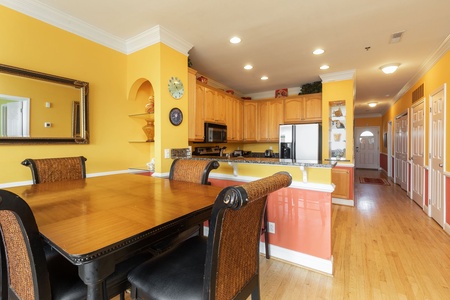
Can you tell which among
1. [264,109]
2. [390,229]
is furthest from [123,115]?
[390,229]

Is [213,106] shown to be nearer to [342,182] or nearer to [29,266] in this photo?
[342,182]

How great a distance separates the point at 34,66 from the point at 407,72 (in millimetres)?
5761

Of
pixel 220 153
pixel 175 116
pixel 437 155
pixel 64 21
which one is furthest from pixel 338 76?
pixel 64 21

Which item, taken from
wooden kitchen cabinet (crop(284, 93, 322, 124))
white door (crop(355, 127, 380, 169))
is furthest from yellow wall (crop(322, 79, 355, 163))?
white door (crop(355, 127, 380, 169))

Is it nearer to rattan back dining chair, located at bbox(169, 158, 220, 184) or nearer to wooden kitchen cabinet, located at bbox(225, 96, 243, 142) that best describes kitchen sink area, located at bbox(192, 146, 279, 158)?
wooden kitchen cabinet, located at bbox(225, 96, 243, 142)

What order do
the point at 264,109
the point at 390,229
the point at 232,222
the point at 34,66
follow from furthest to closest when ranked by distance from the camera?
1. the point at 264,109
2. the point at 390,229
3. the point at 34,66
4. the point at 232,222

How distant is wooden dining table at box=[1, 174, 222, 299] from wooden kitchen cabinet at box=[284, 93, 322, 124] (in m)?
3.73

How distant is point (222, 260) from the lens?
840 millimetres

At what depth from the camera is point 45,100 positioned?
2.24 metres

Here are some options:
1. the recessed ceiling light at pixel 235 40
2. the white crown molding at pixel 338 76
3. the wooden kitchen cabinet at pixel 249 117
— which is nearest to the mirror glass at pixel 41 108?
the recessed ceiling light at pixel 235 40

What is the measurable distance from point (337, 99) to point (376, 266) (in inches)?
120

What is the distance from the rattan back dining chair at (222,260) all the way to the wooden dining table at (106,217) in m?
0.18

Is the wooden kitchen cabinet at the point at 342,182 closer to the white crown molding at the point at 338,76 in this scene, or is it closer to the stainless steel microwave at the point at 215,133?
the white crown molding at the point at 338,76

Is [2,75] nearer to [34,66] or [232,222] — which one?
[34,66]
